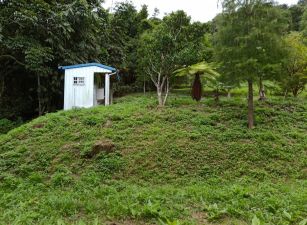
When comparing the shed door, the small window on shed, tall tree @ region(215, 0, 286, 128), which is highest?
tall tree @ region(215, 0, 286, 128)

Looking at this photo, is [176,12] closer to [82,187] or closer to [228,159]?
[228,159]

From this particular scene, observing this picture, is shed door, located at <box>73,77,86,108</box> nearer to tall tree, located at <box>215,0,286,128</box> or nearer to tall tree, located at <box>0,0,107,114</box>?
tall tree, located at <box>0,0,107,114</box>

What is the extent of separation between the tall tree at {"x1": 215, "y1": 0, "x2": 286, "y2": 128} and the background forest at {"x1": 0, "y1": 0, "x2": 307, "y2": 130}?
0.03 meters

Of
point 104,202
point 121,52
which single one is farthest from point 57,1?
point 104,202

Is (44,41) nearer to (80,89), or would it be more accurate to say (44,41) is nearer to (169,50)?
(80,89)

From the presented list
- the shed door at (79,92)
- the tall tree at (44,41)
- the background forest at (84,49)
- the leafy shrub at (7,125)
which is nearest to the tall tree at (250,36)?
Result: the background forest at (84,49)

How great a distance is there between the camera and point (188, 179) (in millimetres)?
7742

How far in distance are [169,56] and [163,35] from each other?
127 centimetres

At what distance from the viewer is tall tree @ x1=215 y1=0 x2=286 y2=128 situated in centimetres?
953

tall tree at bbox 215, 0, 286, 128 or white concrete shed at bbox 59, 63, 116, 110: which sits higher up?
tall tree at bbox 215, 0, 286, 128

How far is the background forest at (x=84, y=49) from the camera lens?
9.83 metres

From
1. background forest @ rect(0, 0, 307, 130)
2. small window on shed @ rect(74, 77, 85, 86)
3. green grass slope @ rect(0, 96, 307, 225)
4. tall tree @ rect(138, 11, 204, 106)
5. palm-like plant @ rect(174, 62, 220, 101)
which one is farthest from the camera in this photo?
tall tree @ rect(138, 11, 204, 106)

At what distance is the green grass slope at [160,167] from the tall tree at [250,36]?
5.24 ft

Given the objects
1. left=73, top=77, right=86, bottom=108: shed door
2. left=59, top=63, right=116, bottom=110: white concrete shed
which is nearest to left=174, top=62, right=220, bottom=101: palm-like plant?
left=59, top=63, right=116, bottom=110: white concrete shed
